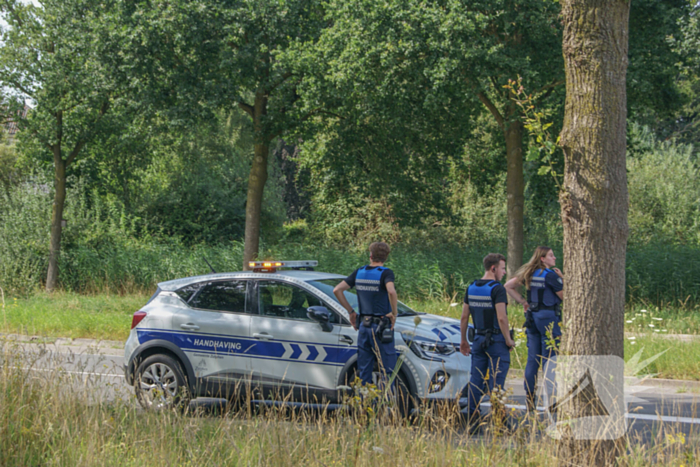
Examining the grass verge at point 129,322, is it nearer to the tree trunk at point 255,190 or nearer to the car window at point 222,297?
the car window at point 222,297

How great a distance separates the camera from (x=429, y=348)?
6598 millimetres

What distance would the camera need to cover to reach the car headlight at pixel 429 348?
6.53 meters

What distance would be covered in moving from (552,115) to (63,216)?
1675 cm

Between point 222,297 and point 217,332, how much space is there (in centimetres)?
47

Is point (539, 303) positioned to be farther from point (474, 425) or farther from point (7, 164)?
point (7, 164)

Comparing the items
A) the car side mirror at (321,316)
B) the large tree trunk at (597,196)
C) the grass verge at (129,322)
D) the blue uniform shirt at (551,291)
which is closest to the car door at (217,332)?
the car side mirror at (321,316)

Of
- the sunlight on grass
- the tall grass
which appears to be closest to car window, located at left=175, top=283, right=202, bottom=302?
the tall grass

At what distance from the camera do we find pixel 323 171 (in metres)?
20.4

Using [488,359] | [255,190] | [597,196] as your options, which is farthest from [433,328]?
[255,190]

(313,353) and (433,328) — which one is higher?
(433,328)

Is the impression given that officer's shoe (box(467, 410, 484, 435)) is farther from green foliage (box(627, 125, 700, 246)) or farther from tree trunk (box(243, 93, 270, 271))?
Result: green foliage (box(627, 125, 700, 246))

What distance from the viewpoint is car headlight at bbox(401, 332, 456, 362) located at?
653 cm

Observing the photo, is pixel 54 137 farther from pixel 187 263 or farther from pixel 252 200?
pixel 252 200

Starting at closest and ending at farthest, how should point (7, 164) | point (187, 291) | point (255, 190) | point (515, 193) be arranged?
point (187, 291) < point (515, 193) < point (255, 190) < point (7, 164)
